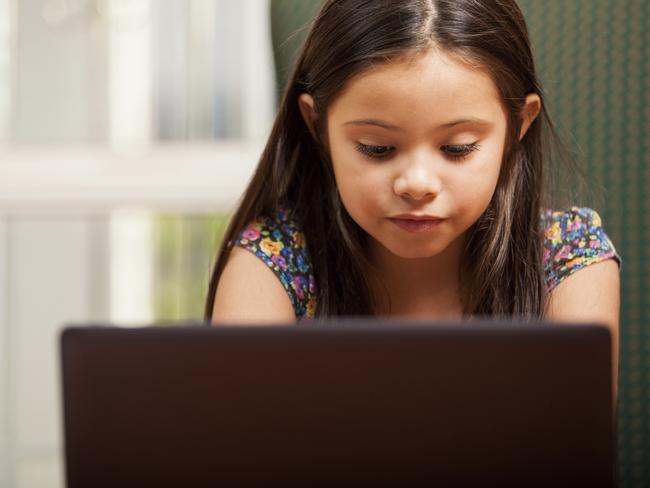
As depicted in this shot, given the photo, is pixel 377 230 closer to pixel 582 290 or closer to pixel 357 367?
pixel 582 290

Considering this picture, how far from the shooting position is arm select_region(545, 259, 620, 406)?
3.40 feet

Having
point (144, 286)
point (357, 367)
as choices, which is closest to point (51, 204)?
point (144, 286)

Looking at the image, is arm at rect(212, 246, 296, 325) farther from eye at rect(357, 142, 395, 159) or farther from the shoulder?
eye at rect(357, 142, 395, 159)

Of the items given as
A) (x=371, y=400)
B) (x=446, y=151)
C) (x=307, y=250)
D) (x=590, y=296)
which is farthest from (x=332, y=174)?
(x=371, y=400)

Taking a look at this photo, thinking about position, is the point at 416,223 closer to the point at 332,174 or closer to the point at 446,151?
the point at 446,151

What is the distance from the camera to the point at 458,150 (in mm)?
945

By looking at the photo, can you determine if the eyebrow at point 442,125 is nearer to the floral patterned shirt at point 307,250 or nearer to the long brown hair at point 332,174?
the long brown hair at point 332,174

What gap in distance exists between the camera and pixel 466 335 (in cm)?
52

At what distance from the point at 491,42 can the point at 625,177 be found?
0.29m

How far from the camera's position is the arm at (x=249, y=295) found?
1.06 meters

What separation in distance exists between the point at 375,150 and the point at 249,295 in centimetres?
25

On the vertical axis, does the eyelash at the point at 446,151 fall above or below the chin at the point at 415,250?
above

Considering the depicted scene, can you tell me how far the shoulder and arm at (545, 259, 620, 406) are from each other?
295 millimetres

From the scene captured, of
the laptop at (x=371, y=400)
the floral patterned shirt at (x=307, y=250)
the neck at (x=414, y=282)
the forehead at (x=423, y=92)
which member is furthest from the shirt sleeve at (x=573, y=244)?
the laptop at (x=371, y=400)
